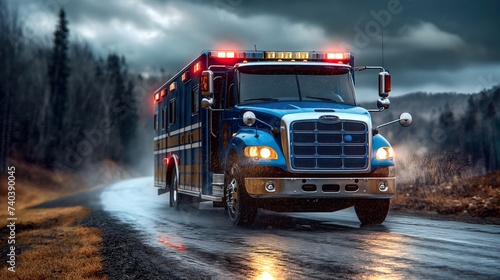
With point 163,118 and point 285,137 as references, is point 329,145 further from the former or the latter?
point 163,118

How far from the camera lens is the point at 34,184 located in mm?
48438

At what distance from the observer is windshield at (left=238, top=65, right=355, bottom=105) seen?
12102mm

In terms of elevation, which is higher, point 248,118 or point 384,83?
point 384,83

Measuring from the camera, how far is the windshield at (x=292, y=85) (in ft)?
39.7

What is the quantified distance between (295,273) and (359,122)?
4811mm

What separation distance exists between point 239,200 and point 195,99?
3893mm

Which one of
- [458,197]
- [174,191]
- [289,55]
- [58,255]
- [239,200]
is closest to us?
[58,255]

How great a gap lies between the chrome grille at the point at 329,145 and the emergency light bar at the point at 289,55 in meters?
2.60

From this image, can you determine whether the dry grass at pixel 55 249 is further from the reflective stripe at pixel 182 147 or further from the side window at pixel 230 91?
the side window at pixel 230 91

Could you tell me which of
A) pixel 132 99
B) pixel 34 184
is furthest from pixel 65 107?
pixel 132 99

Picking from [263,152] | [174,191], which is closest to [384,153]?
[263,152]

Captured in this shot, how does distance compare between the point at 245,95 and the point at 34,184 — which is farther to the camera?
the point at 34,184

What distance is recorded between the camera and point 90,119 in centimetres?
7838

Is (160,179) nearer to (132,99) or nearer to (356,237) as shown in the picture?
(356,237)
